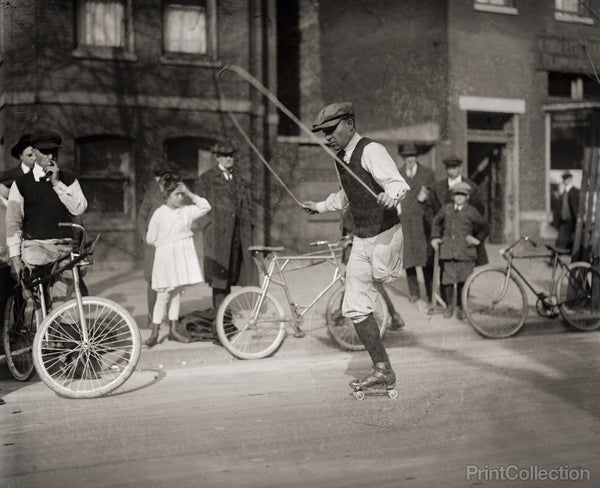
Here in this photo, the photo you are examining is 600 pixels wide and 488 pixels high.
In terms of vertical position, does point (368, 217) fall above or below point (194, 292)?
above

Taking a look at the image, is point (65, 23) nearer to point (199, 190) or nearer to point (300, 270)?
point (199, 190)

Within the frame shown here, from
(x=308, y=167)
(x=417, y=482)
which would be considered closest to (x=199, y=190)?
(x=417, y=482)

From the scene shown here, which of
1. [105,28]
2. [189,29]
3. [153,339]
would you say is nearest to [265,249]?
[153,339]

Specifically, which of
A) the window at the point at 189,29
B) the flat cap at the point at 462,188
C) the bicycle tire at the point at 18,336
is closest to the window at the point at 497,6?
the window at the point at 189,29

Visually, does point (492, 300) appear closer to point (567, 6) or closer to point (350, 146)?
point (350, 146)

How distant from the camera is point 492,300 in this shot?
340 inches

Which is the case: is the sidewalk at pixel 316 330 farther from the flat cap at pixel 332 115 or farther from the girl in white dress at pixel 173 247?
the flat cap at pixel 332 115

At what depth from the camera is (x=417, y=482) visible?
3855 mm

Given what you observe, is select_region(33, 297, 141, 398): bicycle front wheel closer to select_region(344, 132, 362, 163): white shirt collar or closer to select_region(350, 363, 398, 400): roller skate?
select_region(350, 363, 398, 400): roller skate

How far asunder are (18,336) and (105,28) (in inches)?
407

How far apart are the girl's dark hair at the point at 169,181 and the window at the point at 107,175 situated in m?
7.71

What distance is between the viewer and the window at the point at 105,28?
1539cm

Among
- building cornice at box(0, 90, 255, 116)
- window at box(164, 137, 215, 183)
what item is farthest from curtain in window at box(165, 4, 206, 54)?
window at box(164, 137, 215, 183)

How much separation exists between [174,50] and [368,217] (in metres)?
11.4
